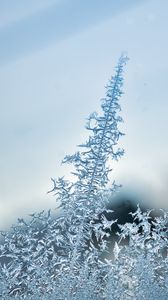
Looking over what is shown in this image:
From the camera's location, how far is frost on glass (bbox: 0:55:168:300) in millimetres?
14914

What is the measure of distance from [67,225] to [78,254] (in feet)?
3.46

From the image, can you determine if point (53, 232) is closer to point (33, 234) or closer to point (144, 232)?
point (33, 234)

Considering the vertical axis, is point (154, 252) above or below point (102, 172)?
below

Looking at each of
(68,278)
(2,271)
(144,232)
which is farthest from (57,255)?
(144,232)

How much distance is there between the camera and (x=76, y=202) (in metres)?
15.4

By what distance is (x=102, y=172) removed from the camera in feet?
49.2

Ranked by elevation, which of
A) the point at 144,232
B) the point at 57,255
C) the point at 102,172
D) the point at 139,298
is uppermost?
the point at 102,172

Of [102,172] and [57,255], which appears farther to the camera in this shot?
[57,255]

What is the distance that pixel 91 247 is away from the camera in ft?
51.4

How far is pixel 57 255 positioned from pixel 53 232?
0.97 metres

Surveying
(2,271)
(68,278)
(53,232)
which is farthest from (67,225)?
(2,271)

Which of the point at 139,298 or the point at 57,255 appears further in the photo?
the point at 57,255

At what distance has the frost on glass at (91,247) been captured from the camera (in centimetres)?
1491

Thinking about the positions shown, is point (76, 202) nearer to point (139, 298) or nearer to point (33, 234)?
point (33, 234)
